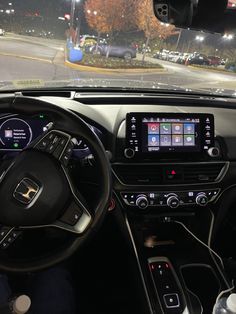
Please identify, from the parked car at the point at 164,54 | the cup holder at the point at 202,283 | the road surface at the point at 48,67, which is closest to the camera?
the cup holder at the point at 202,283

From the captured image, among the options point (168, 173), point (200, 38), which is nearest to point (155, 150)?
point (168, 173)

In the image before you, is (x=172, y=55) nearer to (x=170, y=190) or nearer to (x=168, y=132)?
(x=168, y=132)

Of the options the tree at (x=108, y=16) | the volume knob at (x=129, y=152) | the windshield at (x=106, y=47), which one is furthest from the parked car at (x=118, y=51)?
the volume knob at (x=129, y=152)

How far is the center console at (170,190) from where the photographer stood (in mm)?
2336

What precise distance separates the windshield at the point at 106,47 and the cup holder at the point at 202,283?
129 cm

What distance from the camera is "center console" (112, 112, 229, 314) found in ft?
7.66

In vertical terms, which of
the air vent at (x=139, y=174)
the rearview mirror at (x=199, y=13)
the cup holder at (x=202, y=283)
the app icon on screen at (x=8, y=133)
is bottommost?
the cup holder at (x=202, y=283)

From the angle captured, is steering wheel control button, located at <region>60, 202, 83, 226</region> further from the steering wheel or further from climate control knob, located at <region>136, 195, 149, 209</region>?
climate control knob, located at <region>136, 195, 149, 209</region>

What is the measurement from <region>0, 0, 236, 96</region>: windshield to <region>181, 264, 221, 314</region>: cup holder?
129cm

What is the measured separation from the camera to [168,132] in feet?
7.79

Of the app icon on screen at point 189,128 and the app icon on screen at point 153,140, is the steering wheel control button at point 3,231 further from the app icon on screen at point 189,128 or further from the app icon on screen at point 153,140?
the app icon on screen at point 189,128

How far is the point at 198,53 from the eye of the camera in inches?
147

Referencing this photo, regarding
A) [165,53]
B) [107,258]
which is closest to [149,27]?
[165,53]

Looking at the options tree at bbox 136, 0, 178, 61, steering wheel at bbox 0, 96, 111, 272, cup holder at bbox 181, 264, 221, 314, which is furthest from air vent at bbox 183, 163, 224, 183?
tree at bbox 136, 0, 178, 61
